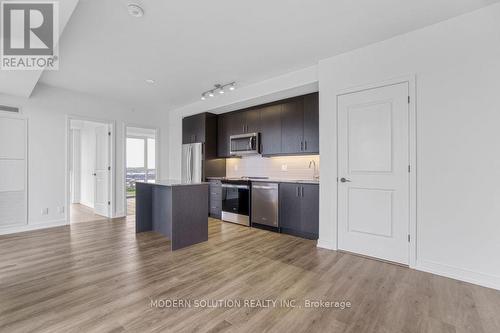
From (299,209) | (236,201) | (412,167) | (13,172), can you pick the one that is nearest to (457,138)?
(412,167)

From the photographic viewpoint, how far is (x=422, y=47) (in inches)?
99.5

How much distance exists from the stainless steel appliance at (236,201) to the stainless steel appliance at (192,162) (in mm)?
896

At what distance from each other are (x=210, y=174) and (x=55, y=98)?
333 cm

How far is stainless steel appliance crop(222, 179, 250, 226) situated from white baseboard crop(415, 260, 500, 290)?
268 centimetres

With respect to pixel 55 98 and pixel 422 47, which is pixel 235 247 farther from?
pixel 55 98

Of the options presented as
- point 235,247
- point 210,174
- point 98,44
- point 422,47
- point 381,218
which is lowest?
point 235,247

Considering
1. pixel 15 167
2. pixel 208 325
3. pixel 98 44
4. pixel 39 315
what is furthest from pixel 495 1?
pixel 15 167

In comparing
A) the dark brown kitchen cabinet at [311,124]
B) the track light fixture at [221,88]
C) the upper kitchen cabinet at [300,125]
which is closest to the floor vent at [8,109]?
the track light fixture at [221,88]

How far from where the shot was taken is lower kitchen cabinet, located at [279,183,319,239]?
11.5ft

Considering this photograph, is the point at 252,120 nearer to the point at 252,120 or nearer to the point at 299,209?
the point at 252,120

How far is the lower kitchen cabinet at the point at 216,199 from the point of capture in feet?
16.1

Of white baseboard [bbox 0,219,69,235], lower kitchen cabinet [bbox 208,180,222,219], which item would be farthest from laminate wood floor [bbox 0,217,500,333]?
lower kitchen cabinet [bbox 208,180,222,219]

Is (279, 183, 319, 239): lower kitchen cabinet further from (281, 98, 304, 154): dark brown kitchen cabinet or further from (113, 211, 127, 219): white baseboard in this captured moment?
(113, 211, 127, 219): white baseboard

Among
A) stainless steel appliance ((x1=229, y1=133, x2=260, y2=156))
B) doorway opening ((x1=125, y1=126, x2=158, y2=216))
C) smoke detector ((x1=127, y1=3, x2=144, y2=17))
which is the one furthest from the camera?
doorway opening ((x1=125, y1=126, x2=158, y2=216))
